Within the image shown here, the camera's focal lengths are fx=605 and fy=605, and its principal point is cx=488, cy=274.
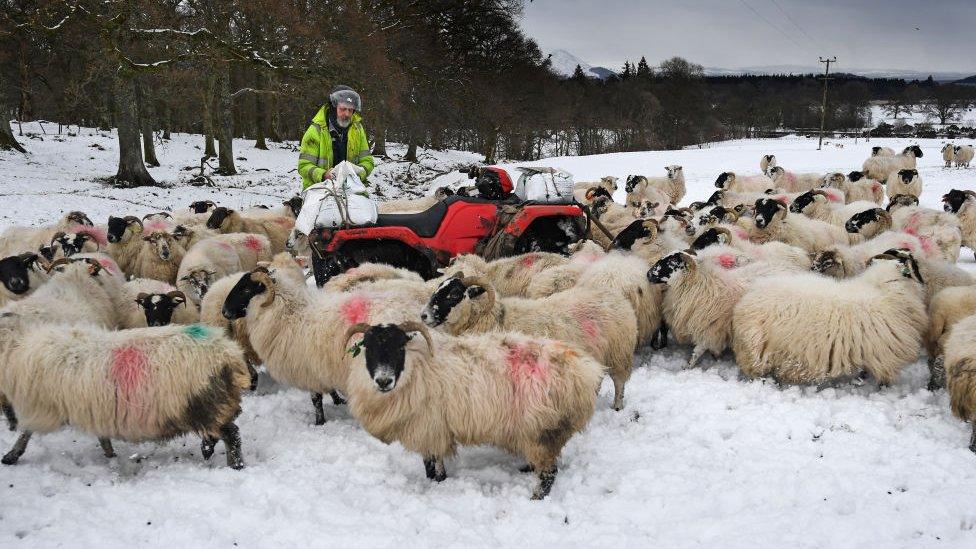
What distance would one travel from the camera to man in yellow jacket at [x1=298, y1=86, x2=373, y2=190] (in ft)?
24.4

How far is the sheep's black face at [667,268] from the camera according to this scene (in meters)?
6.30

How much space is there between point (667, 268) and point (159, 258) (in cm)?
679

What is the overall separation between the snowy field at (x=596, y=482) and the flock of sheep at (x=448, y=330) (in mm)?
275

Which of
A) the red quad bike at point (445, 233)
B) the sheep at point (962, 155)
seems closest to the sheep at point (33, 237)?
the red quad bike at point (445, 233)

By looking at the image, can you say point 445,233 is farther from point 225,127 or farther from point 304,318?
point 225,127

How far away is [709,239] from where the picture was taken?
804cm

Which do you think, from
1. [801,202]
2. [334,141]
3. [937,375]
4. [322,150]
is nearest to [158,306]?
[322,150]

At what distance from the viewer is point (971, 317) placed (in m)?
4.96

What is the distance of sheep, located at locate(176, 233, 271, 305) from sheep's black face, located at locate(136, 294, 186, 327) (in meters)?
0.60

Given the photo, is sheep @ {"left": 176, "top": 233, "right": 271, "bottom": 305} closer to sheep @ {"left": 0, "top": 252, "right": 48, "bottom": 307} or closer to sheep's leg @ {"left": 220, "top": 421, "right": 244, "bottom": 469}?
sheep @ {"left": 0, "top": 252, "right": 48, "bottom": 307}

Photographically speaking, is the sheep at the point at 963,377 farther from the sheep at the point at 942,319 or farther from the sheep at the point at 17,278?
the sheep at the point at 17,278

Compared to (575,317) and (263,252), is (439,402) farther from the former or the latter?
(263,252)

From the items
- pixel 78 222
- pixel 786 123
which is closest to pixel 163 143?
pixel 78 222

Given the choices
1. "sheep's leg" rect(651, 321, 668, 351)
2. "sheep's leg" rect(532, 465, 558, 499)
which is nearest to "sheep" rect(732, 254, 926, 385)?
"sheep's leg" rect(651, 321, 668, 351)
